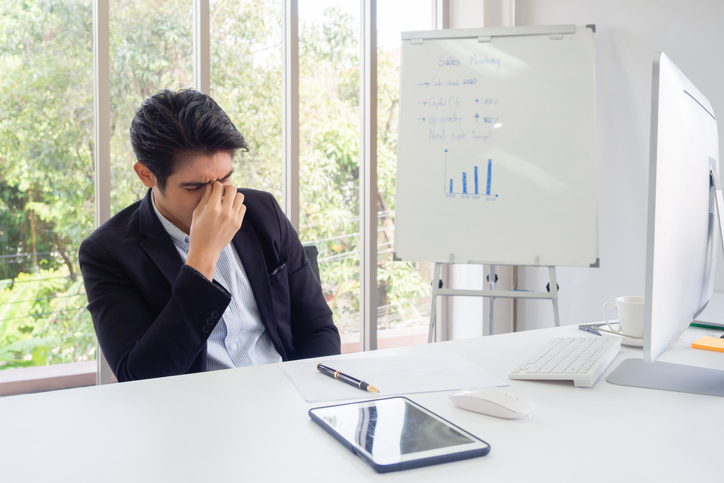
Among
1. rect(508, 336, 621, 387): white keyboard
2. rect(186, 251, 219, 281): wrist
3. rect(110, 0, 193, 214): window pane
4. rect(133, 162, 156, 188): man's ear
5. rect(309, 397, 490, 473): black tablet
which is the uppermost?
rect(110, 0, 193, 214): window pane

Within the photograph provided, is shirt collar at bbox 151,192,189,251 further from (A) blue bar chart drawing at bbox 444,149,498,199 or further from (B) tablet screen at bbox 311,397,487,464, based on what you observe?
(A) blue bar chart drawing at bbox 444,149,498,199

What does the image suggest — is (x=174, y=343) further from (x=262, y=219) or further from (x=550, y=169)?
(x=550, y=169)

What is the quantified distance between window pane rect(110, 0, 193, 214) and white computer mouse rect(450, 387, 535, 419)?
1.80 meters

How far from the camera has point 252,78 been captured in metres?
2.43

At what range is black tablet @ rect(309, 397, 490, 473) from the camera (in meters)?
0.62

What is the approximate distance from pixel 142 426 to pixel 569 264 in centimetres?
179

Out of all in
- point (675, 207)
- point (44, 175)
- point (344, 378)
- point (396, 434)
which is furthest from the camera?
point (44, 175)

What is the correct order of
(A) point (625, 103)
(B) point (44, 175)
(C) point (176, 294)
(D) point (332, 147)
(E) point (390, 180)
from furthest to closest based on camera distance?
(E) point (390, 180) < (D) point (332, 147) < (A) point (625, 103) < (B) point (44, 175) < (C) point (176, 294)

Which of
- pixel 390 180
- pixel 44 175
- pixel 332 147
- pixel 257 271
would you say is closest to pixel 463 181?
pixel 390 180

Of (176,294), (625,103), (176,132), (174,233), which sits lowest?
(176,294)

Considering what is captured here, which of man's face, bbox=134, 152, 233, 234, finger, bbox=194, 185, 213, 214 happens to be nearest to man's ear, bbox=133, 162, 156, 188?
man's face, bbox=134, 152, 233, 234

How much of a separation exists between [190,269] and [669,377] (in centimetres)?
93

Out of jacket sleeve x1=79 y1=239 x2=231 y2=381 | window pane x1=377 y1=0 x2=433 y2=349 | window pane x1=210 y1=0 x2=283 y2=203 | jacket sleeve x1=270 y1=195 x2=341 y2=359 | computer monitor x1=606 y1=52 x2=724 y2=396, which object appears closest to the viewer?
computer monitor x1=606 y1=52 x2=724 y2=396

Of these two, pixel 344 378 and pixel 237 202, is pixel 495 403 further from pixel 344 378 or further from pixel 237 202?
pixel 237 202
